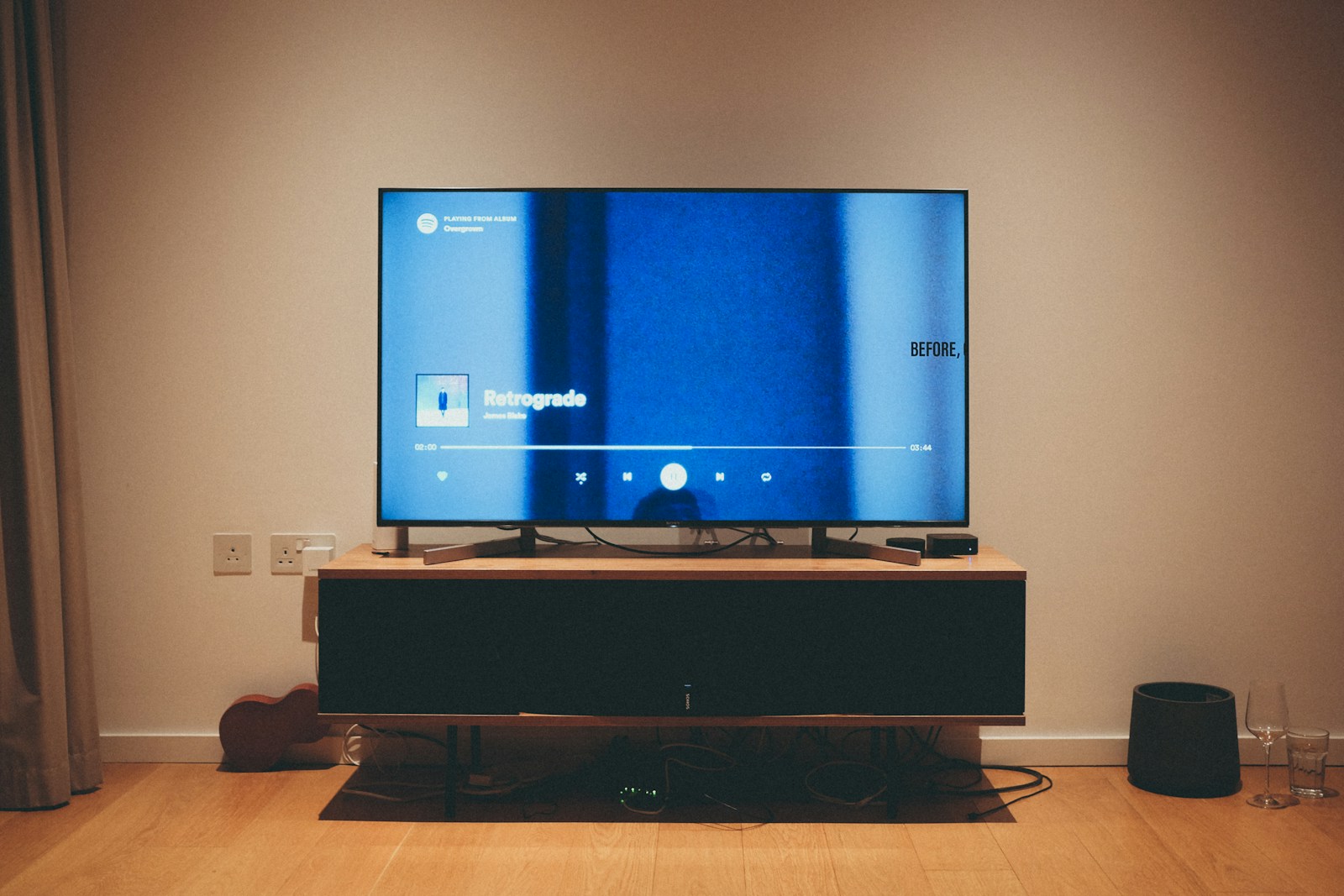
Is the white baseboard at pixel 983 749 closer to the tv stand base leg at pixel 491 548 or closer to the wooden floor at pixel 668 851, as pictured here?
the wooden floor at pixel 668 851

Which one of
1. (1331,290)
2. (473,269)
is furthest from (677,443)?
(1331,290)

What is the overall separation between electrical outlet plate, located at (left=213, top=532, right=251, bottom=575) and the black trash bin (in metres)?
2.21

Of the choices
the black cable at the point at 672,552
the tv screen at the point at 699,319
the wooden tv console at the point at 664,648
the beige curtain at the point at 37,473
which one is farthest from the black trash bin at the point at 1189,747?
the beige curtain at the point at 37,473

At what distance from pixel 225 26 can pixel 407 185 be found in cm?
59

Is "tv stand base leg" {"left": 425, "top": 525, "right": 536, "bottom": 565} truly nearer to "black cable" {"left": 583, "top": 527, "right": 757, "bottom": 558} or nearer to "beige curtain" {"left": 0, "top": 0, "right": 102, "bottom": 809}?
"black cable" {"left": 583, "top": 527, "right": 757, "bottom": 558}

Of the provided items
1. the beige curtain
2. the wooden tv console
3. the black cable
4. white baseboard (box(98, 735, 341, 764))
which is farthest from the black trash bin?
the beige curtain

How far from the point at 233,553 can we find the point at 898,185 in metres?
1.90

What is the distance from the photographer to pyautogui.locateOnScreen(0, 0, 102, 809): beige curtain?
2.15m

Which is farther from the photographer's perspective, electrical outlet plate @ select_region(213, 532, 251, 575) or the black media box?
electrical outlet plate @ select_region(213, 532, 251, 575)

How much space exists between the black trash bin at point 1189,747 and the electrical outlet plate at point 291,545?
6.64 feet

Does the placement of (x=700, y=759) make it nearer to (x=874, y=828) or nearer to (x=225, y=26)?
(x=874, y=828)

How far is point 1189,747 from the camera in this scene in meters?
2.24

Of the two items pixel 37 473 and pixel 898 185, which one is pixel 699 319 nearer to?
pixel 898 185

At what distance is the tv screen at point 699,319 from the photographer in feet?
7.12
